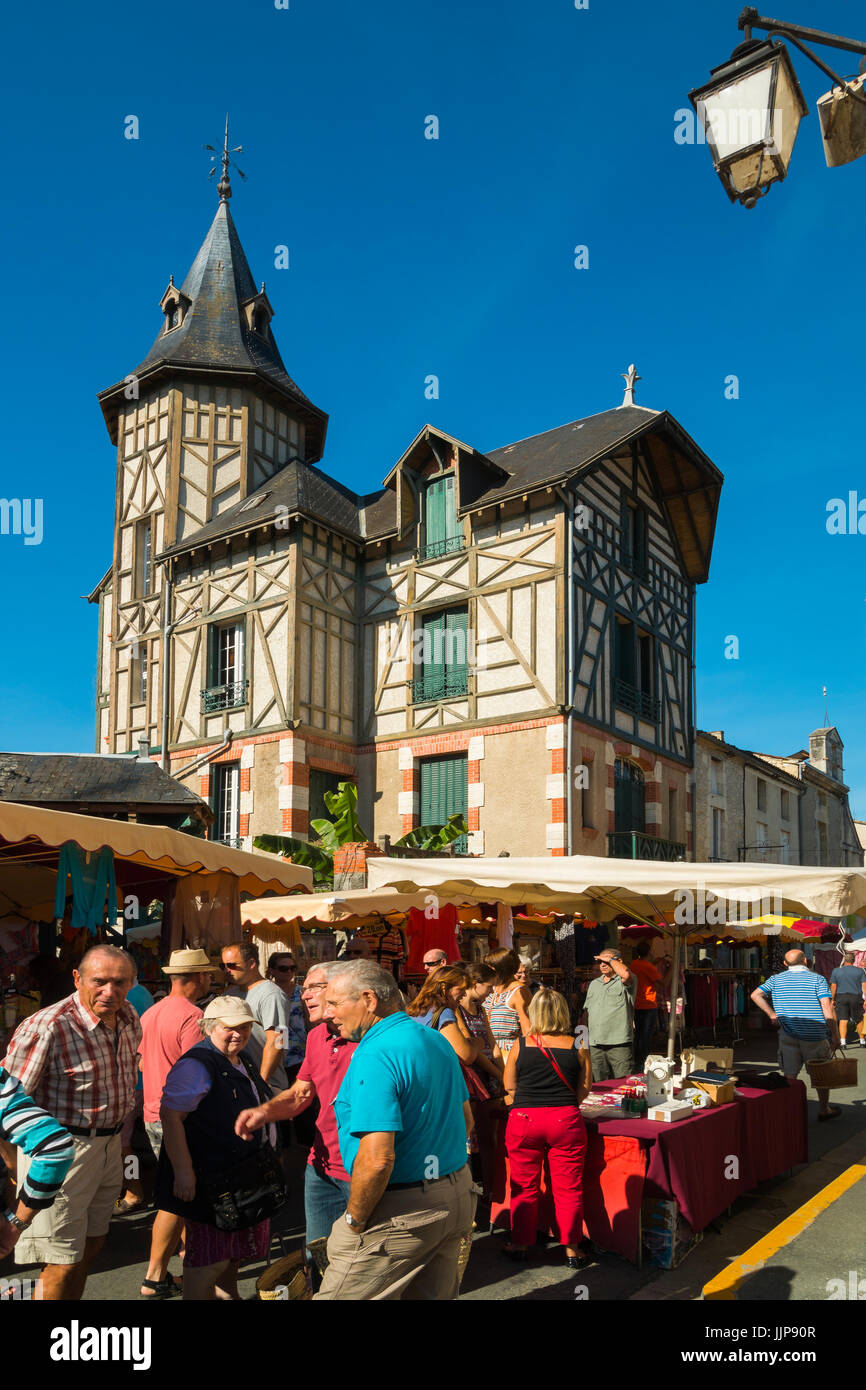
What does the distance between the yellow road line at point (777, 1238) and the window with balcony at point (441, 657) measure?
12028 mm

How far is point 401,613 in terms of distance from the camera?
1919 cm

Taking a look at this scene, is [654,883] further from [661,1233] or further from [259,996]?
[259,996]

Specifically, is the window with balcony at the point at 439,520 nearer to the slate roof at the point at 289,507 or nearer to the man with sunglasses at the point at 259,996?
the slate roof at the point at 289,507

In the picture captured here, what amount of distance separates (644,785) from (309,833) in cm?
656

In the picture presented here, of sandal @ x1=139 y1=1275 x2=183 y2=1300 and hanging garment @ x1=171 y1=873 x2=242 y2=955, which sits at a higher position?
hanging garment @ x1=171 y1=873 x2=242 y2=955

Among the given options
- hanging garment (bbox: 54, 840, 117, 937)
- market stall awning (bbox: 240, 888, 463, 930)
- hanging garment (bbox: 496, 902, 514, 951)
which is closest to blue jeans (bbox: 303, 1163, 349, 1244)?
hanging garment (bbox: 54, 840, 117, 937)

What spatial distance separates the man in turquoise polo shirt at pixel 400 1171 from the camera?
294cm

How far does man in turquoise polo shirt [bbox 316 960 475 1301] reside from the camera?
2.94 m

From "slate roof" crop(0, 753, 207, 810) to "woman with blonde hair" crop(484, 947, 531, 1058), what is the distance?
611cm

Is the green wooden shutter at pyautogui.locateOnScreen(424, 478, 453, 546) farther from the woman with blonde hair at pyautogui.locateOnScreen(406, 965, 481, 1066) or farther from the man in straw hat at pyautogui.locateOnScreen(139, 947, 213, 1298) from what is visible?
the man in straw hat at pyautogui.locateOnScreen(139, 947, 213, 1298)

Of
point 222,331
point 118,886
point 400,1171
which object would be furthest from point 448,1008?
point 222,331

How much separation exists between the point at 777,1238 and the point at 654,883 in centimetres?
244

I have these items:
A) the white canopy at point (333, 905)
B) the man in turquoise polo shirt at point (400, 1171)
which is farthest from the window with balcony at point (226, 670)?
the man in turquoise polo shirt at point (400, 1171)
